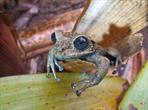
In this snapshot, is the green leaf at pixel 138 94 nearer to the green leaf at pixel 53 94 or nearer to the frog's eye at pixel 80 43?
the green leaf at pixel 53 94

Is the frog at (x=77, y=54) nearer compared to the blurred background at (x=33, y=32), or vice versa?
the frog at (x=77, y=54)

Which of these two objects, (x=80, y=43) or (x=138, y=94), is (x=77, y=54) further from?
(x=138, y=94)

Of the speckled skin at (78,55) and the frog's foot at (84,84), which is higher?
Result: the speckled skin at (78,55)

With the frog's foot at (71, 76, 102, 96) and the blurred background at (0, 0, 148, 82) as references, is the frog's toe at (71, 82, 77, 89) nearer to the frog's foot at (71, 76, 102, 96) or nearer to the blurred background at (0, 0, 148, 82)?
the frog's foot at (71, 76, 102, 96)

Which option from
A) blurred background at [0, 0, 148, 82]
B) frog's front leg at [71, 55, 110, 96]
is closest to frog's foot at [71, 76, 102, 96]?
frog's front leg at [71, 55, 110, 96]

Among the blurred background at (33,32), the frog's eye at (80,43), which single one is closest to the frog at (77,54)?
the frog's eye at (80,43)

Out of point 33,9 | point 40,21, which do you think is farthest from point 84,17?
point 33,9
